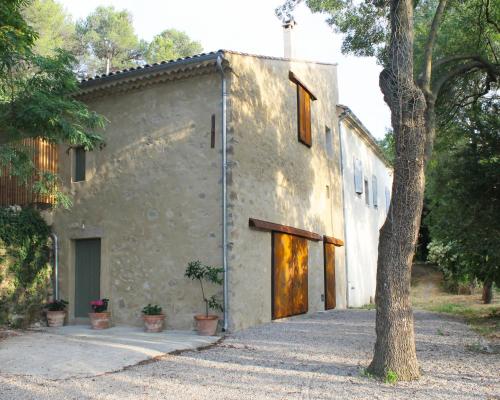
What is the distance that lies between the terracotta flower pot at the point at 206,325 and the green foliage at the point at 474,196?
5522 mm

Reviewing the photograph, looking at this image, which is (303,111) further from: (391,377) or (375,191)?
(375,191)

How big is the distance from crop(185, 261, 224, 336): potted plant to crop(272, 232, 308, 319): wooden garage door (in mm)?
1893

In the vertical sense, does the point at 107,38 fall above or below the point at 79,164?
above

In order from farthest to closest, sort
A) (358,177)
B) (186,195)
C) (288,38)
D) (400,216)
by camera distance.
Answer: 1. (358,177)
2. (288,38)
3. (186,195)
4. (400,216)

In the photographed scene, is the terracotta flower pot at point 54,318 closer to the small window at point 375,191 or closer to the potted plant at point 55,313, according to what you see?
the potted plant at point 55,313

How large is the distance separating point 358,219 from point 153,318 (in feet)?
34.7

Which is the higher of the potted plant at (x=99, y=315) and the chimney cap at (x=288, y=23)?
the chimney cap at (x=288, y=23)

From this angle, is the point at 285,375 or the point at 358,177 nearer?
the point at 285,375

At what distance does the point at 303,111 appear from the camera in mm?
12648

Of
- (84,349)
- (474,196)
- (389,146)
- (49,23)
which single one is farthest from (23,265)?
(49,23)

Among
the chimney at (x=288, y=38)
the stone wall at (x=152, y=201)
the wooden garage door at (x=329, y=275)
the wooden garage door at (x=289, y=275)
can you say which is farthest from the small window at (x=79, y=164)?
the wooden garage door at (x=329, y=275)

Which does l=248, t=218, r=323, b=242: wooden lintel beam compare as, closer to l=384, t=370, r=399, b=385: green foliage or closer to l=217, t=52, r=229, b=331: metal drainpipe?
l=217, t=52, r=229, b=331: metal drainpipe

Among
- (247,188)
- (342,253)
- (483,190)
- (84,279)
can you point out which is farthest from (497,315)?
(84,279)

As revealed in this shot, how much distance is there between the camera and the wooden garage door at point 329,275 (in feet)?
45.0
